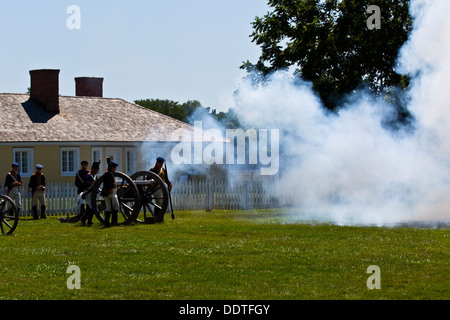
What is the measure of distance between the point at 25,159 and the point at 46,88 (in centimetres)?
502

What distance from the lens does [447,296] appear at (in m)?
9.19

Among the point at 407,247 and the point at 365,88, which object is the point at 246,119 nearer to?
the point at 365,88

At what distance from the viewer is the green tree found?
98.0 feet

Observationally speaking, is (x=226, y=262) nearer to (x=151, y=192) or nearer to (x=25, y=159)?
(x=151, y=192)

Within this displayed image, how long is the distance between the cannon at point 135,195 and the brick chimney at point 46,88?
20695mm

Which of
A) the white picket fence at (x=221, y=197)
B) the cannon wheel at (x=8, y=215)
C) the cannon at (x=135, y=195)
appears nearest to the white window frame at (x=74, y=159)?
the white picket fence at (x=221, y=197)

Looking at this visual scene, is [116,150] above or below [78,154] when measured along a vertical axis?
above

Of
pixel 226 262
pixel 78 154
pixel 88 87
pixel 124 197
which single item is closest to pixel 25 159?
pixel 78 154

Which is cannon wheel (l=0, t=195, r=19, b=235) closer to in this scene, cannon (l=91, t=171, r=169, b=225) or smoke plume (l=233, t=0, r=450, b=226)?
cannon (l=91, t=171, r=169, b=225)

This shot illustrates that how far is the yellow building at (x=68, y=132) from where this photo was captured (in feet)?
119

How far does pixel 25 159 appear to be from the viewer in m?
36.5

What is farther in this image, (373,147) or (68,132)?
(68,132)

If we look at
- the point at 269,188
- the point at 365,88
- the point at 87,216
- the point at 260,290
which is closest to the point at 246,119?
the point at 269,188
